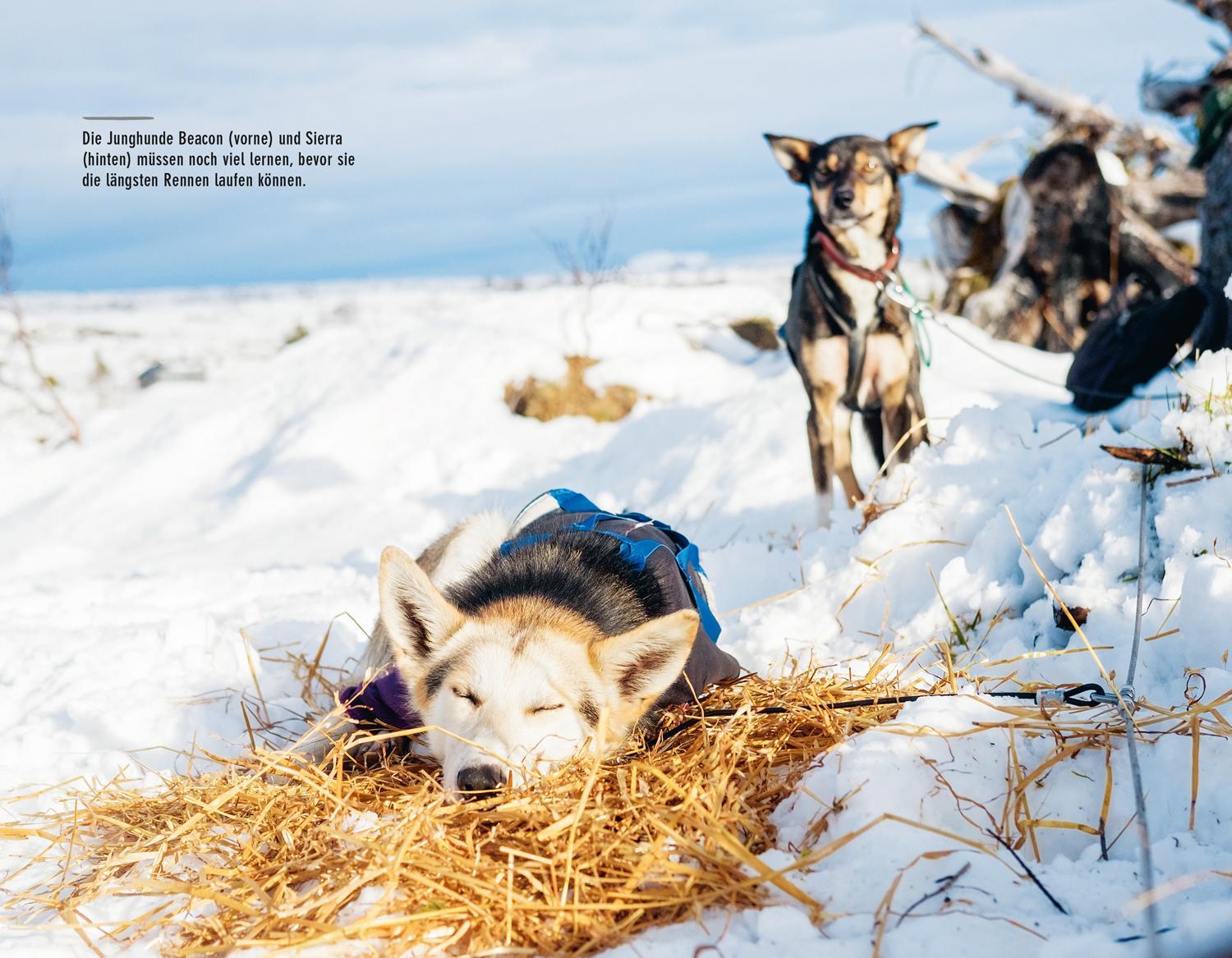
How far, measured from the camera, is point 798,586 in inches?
153

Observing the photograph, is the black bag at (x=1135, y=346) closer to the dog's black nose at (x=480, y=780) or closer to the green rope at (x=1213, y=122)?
the green rope at (x=1213, y=122)

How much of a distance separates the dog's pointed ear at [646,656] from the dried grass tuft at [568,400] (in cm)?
838

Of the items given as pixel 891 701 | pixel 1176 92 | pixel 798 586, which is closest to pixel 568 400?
pixel 798 586

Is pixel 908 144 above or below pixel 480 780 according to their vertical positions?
above

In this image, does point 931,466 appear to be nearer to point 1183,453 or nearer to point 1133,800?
point 1183,453

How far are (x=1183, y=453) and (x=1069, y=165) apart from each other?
1024cm

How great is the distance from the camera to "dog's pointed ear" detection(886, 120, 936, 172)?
5.18 meters

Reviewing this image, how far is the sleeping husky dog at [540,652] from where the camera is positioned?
2.18 meters

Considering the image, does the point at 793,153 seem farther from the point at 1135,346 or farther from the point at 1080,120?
the point at 1080,120

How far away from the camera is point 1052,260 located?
1169cm

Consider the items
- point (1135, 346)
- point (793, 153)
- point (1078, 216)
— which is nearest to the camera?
point (793, 153)

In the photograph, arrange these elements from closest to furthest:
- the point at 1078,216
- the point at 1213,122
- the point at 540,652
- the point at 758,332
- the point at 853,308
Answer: the point at 540,652, the point at 853,308, the point at 1213,122, the point at 1078,216, the point at 758,332

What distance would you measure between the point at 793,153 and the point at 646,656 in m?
4.04

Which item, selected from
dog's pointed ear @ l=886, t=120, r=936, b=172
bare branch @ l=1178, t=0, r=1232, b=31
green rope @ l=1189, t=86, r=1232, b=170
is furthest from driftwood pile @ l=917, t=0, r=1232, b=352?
dog's pointed ear @ l=886, t=120, r=936, b=172
